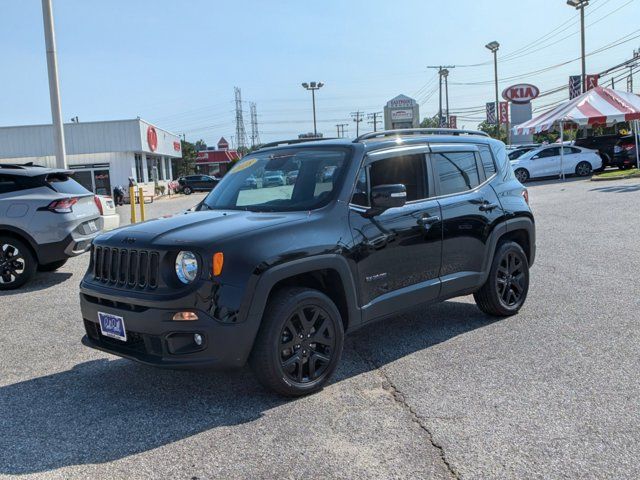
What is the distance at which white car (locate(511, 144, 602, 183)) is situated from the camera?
1055 inches

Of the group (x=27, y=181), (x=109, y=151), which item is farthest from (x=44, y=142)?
(x=27, y=181)

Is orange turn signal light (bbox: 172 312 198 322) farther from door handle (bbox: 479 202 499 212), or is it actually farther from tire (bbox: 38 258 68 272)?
tire (bbox: 38 258 68 272)

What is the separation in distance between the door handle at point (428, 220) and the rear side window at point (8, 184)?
6.22 m

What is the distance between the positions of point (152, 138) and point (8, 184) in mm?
A: 36184

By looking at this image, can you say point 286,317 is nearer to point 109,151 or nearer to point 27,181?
point 27,181

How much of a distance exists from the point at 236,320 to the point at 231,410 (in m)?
0.70

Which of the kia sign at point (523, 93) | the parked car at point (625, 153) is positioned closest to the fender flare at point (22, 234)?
the parked car at point (625, 153)

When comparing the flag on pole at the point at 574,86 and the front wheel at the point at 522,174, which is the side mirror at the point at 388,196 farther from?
the flag on pole at the point at 574,86

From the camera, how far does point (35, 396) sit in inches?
177

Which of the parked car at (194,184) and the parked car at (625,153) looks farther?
the parked car at (194,184)

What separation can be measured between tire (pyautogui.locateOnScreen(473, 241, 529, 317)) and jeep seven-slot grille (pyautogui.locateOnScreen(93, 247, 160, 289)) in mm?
3328

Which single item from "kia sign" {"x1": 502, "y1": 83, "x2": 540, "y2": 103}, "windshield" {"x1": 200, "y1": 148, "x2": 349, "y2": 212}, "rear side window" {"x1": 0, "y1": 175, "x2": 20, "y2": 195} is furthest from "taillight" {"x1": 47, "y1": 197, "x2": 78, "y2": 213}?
"kia sign" {"x1": 502, "y1": 83, "x2": 540, "y2": 103}

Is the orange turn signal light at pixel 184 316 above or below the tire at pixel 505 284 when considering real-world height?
above

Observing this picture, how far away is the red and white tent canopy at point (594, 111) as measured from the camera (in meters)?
23.9
